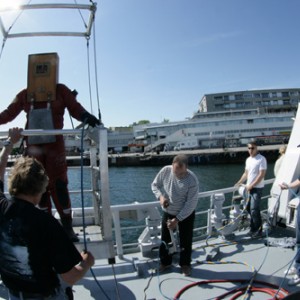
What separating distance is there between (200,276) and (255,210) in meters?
1.92

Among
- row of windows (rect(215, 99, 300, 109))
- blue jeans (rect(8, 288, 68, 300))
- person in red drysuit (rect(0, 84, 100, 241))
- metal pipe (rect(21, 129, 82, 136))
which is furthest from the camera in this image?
row of windows (rect(215, 99, 300, 109))

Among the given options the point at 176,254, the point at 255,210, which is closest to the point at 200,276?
the point at 176,254

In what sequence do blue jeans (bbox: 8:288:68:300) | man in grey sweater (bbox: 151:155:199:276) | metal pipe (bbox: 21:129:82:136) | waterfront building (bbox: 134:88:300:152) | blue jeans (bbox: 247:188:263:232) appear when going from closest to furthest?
blue jeans (bbox: 8:288:68:300) → metal pipe (bbox: 21:129:82:136) → man in grey sweater (bbox: 151:155:199:276) → blue jeans (bbox: 247:188:263:232) → waterfront building (bbox: 134:88:300:152)

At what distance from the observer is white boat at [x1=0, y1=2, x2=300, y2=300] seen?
2549 millimetres

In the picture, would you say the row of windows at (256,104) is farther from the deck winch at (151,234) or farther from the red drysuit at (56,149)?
the red drysuit at (56,149)

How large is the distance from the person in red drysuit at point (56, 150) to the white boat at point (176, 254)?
23cm

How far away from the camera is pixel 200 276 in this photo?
3.65m

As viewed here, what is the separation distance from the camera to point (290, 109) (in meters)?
85.8

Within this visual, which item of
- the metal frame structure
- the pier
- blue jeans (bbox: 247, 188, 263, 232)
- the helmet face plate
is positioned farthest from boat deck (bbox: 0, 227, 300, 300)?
the pier

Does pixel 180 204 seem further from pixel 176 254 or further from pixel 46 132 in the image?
pixel 46 132

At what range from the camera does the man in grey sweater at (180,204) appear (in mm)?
3664

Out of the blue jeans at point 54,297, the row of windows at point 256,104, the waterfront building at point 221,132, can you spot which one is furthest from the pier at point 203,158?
the blue jeans at point 54,297

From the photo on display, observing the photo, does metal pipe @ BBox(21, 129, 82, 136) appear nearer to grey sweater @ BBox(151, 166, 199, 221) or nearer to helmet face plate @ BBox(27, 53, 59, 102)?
helmet face plate @ BBox(27, 53, 59, 102)

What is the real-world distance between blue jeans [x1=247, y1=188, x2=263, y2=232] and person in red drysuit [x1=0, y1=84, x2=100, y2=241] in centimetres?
331
